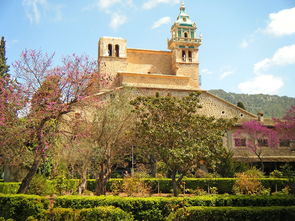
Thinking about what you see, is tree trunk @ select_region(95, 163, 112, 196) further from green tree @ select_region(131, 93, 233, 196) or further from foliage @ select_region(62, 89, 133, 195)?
green tree @ select_region(131, 93, 233, 196)

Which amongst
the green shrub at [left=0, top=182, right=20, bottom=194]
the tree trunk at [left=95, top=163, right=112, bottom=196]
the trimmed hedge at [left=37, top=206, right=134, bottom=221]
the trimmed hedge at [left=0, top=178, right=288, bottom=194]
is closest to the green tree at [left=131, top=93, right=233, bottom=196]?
the tree trunk at [left=95, top=163, right=112, bottom=196]

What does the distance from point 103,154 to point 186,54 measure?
1035 inches

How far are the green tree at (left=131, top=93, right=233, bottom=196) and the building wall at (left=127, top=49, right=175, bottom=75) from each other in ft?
73.9

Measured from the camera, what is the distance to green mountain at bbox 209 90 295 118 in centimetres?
8450

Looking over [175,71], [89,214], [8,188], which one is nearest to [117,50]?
[175,71]

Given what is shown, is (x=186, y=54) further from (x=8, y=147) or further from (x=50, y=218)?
(x=50, y=218)

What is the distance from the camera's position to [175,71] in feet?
127

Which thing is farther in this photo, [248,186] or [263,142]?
[263,142]

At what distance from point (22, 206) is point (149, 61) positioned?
30.0 metres

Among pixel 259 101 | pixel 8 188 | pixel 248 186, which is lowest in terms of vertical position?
pixel 248 186

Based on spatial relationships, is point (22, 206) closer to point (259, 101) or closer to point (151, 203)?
point (151, 203)

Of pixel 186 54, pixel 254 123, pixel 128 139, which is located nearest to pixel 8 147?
pixel 128 139

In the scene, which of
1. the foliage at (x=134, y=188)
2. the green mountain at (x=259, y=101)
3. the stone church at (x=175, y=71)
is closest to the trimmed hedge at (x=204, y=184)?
the foliage at (x=134, y=188)

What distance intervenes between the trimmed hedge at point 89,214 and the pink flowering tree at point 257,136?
69.5ft
